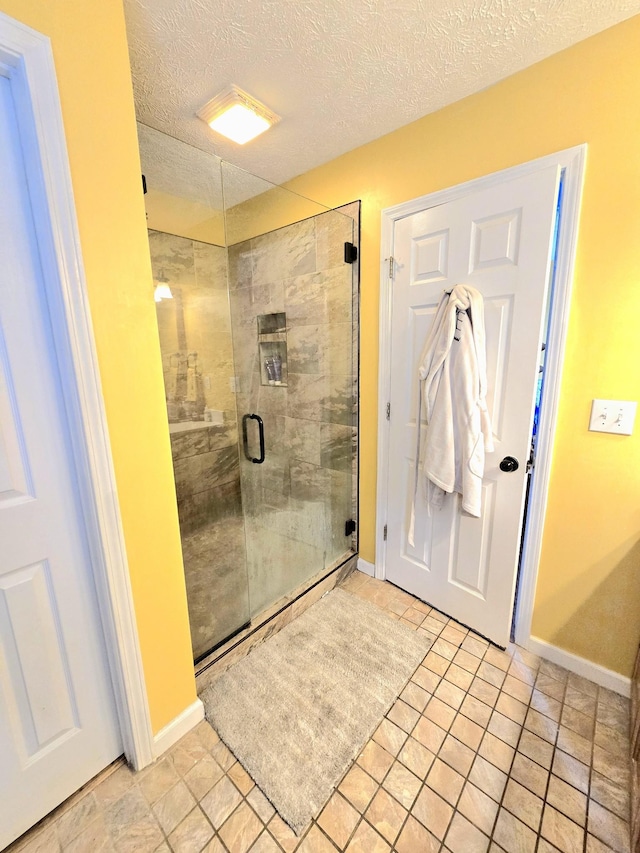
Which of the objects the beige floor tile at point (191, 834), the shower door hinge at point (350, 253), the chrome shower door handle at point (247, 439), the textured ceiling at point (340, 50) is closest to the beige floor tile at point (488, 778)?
the beige floor tile at point (191, 834)

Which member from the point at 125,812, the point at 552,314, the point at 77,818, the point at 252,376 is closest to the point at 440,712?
the point at 125,812

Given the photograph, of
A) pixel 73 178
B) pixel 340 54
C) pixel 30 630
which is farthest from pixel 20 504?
pixel 340 54

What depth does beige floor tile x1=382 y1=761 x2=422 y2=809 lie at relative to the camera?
42.2 inches

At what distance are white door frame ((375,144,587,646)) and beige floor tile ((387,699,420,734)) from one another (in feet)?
2.19

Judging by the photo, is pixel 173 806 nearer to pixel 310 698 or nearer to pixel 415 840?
pixel 310 698

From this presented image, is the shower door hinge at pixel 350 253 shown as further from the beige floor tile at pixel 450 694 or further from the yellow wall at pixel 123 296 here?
the beige floor tile at pixel 450 694

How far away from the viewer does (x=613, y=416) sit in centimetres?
128

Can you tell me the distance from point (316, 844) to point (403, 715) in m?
0.50

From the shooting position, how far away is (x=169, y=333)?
238 cm

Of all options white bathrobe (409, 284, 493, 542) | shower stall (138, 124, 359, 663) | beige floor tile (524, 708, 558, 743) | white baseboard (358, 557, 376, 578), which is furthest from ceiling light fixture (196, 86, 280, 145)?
beige floor tile (524, 708, 558, 743)

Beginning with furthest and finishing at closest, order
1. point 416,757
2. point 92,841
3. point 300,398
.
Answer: point 300,398
point 416,757
point 92,841

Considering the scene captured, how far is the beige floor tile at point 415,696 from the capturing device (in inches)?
53.7

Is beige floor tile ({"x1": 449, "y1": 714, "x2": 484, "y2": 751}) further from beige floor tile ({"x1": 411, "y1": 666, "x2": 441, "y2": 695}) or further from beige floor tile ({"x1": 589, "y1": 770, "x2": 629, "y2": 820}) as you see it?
beige floor tile ({"x1": 589, "y1": 770, "x2": 629, "y2": 820})

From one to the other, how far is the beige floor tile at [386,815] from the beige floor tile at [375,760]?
0.05 m
